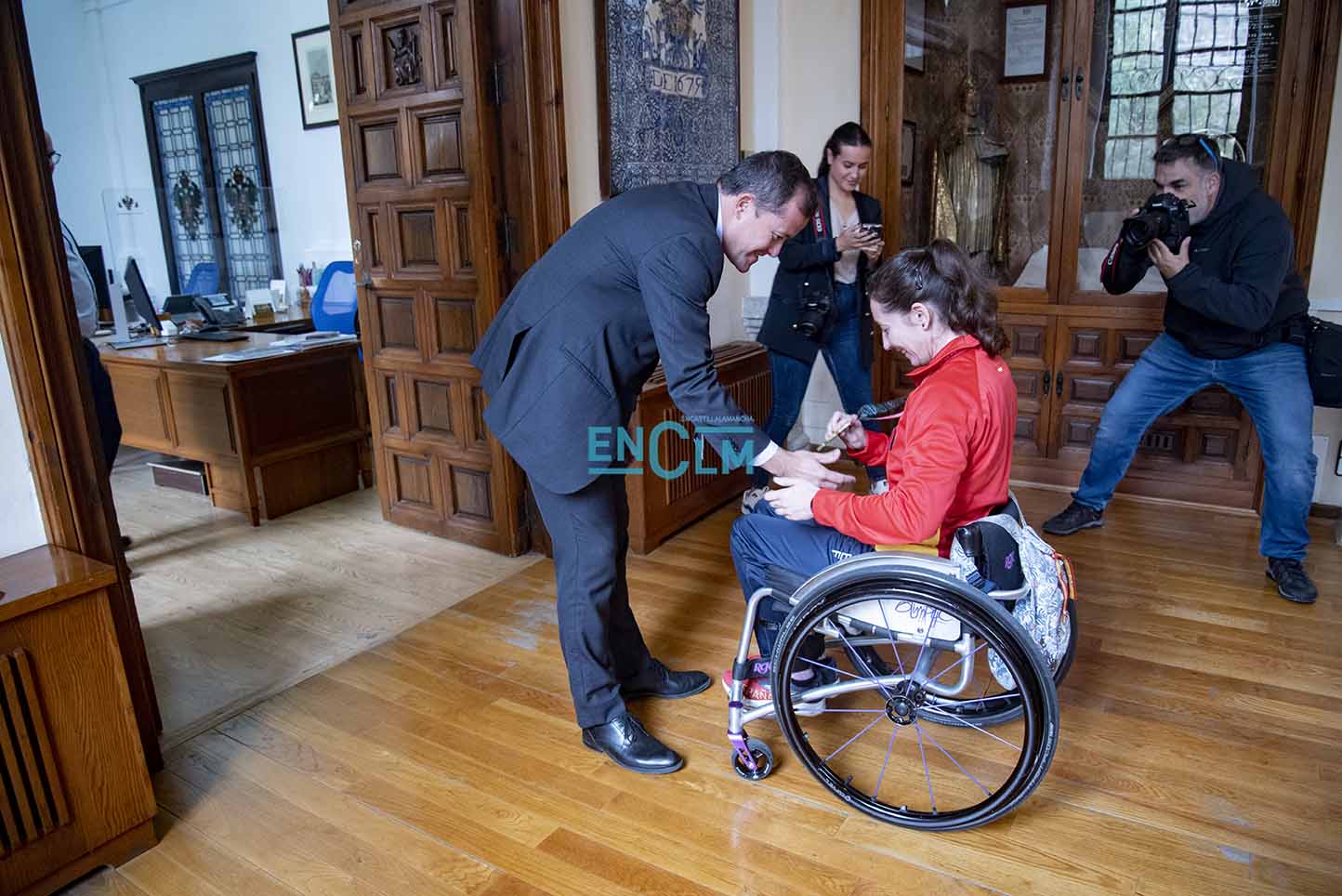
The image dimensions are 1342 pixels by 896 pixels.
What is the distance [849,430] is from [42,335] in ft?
5.34

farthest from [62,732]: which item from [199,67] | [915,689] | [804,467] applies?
[199,67]

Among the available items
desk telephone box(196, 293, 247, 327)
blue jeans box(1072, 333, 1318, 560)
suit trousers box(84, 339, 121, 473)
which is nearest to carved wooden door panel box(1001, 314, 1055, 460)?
blue jeans box(1072, 333, 1318, 560)

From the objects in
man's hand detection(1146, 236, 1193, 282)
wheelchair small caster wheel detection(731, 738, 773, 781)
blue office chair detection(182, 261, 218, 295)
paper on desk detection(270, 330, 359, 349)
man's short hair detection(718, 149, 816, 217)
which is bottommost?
wheelchair small caster wheel detection(731, 738, 773, 781)

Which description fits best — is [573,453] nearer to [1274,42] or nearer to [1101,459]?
[1101,459]

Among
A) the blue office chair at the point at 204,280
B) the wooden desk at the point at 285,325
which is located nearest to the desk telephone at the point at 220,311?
the wooden desk at the point at 285,325

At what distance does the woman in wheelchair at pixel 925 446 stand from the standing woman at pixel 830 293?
1179mm

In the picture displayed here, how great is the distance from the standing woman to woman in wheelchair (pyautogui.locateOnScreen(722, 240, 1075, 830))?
1.15 metres

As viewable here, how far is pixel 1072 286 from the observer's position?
3682mm

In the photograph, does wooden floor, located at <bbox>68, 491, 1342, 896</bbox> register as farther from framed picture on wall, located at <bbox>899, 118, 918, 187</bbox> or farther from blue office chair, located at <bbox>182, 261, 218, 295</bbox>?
blue office chair, located at <bbox>182, 261, 218, 295</bbox>

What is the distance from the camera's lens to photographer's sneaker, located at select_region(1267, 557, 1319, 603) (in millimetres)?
2689

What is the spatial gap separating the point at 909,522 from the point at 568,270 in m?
0.82

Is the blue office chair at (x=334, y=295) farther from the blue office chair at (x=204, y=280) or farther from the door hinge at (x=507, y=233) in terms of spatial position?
the door hinge at (x=507, y=233)

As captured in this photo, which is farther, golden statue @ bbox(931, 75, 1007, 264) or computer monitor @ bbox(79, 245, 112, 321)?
computer monitor @ bbox(79, 245, 112, 321)

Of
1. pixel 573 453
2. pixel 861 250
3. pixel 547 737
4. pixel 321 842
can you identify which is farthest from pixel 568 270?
pixel 861 250
